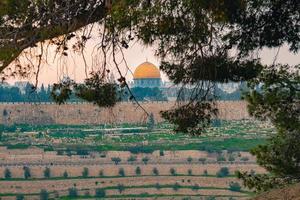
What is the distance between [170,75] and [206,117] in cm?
66

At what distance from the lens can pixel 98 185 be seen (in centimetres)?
6756

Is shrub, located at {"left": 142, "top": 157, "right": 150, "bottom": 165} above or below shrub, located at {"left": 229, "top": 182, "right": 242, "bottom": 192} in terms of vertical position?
above

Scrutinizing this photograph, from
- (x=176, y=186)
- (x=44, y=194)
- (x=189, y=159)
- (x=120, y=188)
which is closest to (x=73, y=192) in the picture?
(x=44, y=194)

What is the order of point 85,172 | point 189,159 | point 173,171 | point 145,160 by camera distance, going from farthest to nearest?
1. point 145,160
2. point 189,159
3. point 173,171
4. point 85,172

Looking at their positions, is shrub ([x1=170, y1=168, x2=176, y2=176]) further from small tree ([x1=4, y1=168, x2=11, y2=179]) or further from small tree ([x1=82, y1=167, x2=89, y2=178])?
small tree ([x1=4, y1=168, x2=11, y2=179])

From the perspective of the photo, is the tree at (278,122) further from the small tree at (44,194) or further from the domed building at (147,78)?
the domed building at (147,78)

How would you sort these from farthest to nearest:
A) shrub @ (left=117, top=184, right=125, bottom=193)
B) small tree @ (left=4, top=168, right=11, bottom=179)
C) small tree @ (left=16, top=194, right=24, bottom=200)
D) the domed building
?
the domed building
small tree @ (left=4, top=168, right=11, bottom=179)
shrub @ (left=117, top=184, right=125, bottom=193)
small tree @ (left=16, top=194, right=24, bottom=200)

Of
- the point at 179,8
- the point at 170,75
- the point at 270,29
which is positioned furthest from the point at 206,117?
the point at 179,8

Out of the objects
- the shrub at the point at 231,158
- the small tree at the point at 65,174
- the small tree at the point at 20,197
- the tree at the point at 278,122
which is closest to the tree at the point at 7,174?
the small tree at the point at 65,174

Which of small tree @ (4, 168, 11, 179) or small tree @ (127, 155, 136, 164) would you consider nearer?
small tree @ (4, 168, 11, 179)

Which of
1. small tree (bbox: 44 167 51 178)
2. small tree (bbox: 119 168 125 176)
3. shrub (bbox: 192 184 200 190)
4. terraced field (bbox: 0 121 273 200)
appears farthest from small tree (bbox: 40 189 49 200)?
shrub (bbox: 192 184 200 190)

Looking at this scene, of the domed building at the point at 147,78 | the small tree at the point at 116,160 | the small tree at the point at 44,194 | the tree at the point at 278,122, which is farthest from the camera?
the domed building at the point at 147,78

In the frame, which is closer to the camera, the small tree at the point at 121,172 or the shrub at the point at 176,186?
the shrub at the point at 176,186

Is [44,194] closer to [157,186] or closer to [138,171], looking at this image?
[157,186]
